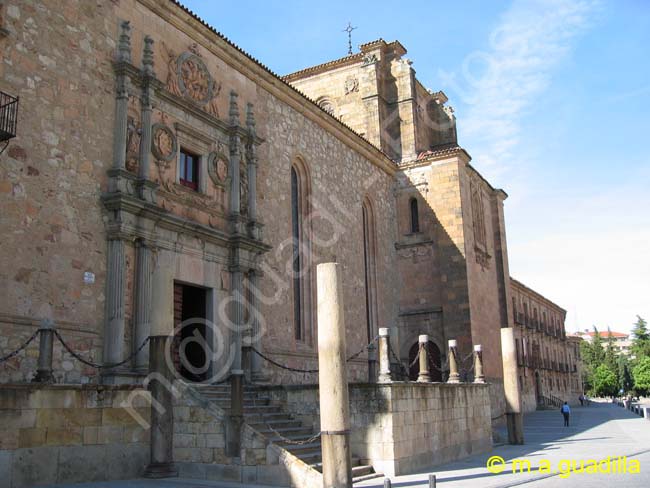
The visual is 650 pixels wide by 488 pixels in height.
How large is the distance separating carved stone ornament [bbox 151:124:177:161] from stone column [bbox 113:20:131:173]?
0.94 meters

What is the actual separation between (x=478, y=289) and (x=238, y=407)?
18.2 m

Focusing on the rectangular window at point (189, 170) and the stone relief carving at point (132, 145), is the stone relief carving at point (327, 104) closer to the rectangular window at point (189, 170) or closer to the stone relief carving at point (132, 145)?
the rectangular window at point (189, 170)

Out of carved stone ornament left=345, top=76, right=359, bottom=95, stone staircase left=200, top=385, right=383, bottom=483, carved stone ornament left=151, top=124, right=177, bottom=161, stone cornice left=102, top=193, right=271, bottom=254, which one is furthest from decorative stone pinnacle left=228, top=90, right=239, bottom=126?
carved stone ornament left=345, top=76, right=359, bottom=95

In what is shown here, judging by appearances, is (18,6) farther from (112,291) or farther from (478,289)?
(478,289)

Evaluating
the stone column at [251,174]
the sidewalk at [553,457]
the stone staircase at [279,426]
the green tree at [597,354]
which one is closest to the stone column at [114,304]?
the stone staircase at [279,426]

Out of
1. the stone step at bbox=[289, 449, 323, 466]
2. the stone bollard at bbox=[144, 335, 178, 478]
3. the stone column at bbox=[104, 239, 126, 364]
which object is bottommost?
the stone step at bbox=[289, 449, 323, 466]

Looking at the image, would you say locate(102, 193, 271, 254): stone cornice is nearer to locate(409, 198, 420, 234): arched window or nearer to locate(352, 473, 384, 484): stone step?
locate(352, 473, 384, 484): stone step

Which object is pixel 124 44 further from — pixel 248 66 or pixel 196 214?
pixel 248 66

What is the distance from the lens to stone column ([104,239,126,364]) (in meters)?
13.1

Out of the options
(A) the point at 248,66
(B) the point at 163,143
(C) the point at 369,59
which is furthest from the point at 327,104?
(B) the point at 163,143

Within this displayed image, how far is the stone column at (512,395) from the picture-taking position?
20.3 m

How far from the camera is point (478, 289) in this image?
28047mm

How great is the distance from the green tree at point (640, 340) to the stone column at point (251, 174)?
71361mm

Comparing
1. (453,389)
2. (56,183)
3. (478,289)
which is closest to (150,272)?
(56,183)
